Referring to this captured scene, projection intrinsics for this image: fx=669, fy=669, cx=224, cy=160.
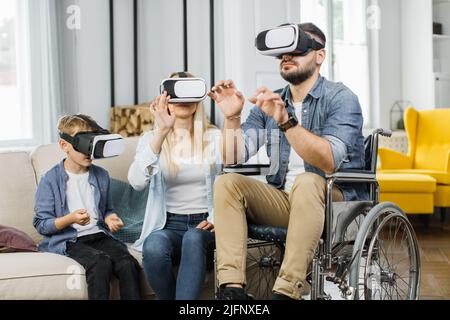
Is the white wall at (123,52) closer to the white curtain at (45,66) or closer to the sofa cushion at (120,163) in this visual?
the white curtain at (45,66)

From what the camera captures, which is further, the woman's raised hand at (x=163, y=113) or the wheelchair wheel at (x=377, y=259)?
the woman's raised hand at (x=163, y=113)

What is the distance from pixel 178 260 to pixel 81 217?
0.97ft

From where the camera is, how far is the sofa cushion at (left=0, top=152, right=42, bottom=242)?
2.02m

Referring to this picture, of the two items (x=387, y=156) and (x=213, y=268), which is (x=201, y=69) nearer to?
(x=387, y=156)

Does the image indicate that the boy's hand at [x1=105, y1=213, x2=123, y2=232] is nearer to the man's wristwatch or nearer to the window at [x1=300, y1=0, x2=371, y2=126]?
the man's wristwatch

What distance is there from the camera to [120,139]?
1807 mm

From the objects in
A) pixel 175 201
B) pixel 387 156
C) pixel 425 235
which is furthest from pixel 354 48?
pixel 175 201

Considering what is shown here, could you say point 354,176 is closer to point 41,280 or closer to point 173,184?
point 173,184

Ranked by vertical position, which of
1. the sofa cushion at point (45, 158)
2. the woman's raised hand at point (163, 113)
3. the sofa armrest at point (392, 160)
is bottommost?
the sofa armrest at point (392, 160)

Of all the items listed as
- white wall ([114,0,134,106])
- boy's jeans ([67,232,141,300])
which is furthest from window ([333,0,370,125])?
boy's jeans ([67,232,141,300])

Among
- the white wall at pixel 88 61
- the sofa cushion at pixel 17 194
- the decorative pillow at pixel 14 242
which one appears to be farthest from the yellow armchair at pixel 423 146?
the decorative pillow at pixel 14 242

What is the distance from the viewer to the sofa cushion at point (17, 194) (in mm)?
2016

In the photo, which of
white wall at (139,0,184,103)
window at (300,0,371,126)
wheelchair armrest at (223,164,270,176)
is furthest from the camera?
window at (300,0,371,126)

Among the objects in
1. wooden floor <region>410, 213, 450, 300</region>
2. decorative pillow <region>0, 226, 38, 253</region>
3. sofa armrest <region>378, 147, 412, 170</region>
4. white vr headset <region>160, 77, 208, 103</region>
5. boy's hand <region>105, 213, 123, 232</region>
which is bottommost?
wooden floor <region>410, 213, 450, 300</region>
